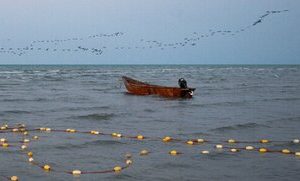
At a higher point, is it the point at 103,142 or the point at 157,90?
the point at 157,90

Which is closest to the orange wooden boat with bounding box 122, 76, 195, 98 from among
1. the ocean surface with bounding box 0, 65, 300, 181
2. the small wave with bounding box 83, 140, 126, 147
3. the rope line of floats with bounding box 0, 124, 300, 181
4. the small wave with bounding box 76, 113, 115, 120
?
the ocean surface with bounding box 0, 65, 300, 181

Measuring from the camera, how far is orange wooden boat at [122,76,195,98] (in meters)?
28.8

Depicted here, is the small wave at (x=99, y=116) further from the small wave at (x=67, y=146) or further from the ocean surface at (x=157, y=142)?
the small wave at (x=67, y=146)

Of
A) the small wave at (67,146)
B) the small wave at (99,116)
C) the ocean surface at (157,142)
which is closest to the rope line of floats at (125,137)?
the ocean surface at (157,142)

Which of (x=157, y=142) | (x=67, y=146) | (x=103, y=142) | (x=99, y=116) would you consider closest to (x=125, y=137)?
(x=103, y=142)

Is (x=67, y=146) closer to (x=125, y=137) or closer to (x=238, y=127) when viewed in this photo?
(x=125, y=137)

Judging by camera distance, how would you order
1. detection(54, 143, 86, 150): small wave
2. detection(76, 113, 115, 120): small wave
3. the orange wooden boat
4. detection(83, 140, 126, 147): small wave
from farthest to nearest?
the orange wooden boat, detection(76, 113, 115, 120): small wave, detection(83, 140, 126, 147): small wave, detection(54, 143, 86, 150): small wave

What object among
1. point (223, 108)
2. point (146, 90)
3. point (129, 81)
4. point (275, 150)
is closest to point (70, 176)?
point (275, 150)

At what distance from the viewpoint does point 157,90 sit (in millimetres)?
30703

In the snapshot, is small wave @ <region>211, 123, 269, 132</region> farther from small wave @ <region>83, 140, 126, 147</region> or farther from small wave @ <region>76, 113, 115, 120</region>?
small wave @ <region>76, 113, 115, 120</region>

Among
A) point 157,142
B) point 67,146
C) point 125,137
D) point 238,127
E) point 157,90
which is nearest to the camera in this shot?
point 67,146

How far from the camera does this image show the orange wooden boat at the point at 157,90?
28844 millimetres

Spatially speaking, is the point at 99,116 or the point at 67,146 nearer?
the point at 67,146

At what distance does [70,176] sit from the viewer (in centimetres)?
955
